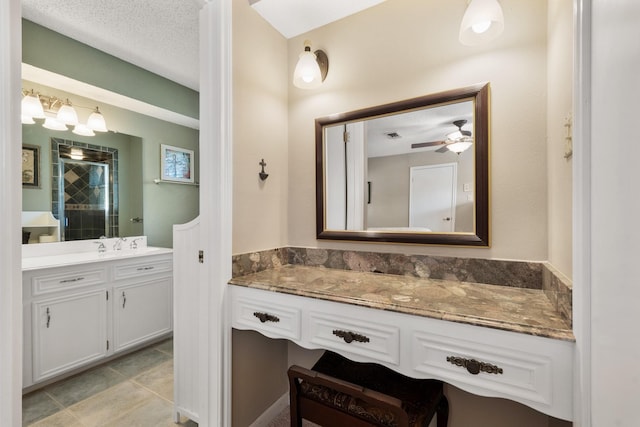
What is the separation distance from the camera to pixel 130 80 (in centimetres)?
259

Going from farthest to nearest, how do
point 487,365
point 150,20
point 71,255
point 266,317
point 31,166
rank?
point 71,255
point 31,166
point 150,20
point 266,317
point 487,365

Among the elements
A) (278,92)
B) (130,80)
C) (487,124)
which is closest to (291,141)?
(278,92)

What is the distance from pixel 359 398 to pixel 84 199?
2.94 m

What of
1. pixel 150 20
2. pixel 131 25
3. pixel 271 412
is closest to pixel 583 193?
pixel 271 412

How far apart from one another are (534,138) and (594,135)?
654mm

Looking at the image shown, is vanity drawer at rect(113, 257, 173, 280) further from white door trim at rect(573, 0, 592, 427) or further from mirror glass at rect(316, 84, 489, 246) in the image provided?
white door trim at rect(573, 0, 592, 427)

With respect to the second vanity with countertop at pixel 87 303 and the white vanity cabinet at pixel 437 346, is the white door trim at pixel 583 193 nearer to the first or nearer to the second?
the white vanity cabinet at pixel 437 346

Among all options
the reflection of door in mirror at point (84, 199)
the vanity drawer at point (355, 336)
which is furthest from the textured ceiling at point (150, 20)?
the vanity drawer at point (355, 336)

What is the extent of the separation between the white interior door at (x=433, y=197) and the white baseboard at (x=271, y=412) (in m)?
1.36

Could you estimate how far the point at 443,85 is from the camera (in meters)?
1.41

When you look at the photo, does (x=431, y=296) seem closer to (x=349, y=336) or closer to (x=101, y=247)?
(x=349, y=336)

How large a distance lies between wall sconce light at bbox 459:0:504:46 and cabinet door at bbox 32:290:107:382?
298 cm

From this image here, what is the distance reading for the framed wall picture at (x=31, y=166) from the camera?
89.4 inches

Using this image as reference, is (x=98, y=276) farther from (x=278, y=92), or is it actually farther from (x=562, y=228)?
(x=562, y=228)
